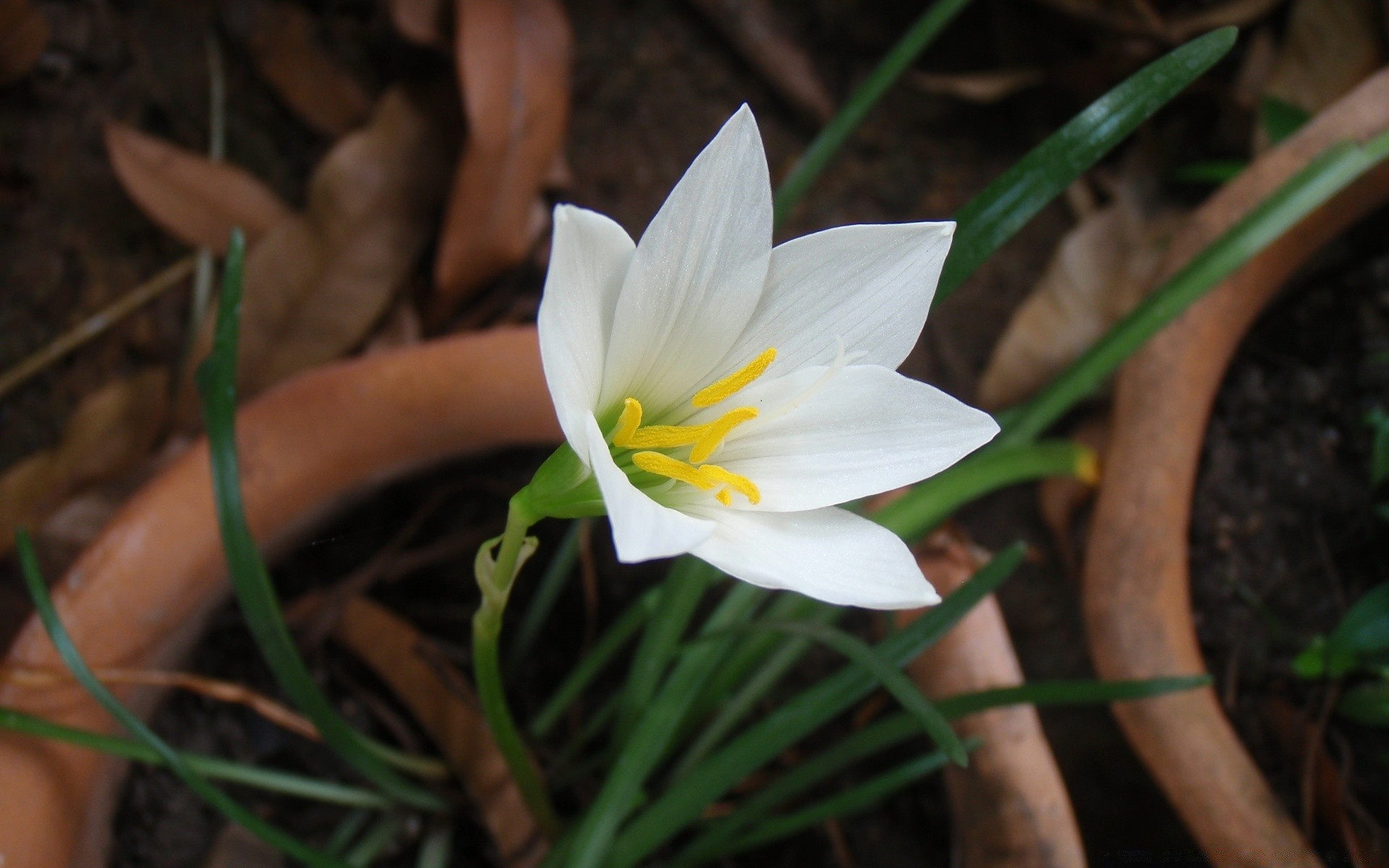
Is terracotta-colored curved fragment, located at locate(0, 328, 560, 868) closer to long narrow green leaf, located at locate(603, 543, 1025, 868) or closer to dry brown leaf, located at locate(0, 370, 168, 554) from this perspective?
dry brown leaf, located at locate(0, 370, 168, 554)

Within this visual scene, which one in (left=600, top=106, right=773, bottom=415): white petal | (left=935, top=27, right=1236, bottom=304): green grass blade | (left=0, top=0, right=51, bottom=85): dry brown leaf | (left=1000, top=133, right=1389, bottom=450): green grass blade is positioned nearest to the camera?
(left=600, top=106, right=773, bottom=415): white petal

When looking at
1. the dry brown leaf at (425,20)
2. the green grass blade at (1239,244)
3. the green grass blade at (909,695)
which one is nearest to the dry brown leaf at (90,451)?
the dry brown leaf at (425,20)

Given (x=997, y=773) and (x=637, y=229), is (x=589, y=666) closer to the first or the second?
(x=997, y=773)

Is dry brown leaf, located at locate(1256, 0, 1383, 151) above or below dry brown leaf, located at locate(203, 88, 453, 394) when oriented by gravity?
above

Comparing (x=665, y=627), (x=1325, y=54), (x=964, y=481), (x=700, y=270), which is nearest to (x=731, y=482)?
(x=700, y=270)

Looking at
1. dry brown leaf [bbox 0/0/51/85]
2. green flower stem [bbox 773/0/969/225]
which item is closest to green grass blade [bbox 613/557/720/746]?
green flower stem [bbox 773/0/969/225]

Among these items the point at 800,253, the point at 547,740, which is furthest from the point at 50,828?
the point at 800,253
